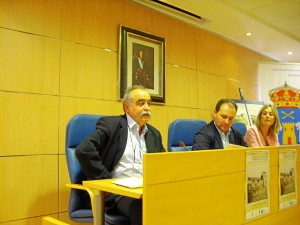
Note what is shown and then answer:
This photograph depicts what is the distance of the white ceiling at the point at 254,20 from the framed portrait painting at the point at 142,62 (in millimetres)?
534

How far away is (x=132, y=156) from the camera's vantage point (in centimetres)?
194

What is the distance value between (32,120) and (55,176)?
0.56 metres

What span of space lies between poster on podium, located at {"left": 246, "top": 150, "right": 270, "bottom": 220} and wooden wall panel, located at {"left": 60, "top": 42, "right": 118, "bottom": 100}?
1888mm

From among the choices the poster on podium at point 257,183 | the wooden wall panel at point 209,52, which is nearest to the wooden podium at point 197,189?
the poster on podium at point 257,183

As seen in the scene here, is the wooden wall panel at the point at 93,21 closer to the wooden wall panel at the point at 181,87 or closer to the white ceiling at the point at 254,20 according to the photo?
the white ceiling at the point at 254,20

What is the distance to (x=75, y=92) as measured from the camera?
112 inches

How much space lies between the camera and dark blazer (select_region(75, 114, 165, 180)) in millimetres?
1735

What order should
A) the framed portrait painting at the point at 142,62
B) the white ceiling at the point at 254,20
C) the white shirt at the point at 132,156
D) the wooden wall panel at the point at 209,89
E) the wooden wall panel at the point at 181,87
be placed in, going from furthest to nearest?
the wooden wall panel at the point at 209,89
the wooden wall panel at the point at 181,87
the white ceiling at the point at 254,20
the framed portrait painting at the point at 142,62
the white shirt at the point at 132,156

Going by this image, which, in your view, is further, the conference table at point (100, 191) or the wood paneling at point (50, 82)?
the wood paneling at point (50, 82)

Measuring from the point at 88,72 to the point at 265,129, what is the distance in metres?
1.83

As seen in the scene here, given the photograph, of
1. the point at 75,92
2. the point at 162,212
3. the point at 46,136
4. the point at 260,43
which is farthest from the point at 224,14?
the point at 162,212

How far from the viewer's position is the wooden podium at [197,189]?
1.06m

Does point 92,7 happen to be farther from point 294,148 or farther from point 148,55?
point 294,148

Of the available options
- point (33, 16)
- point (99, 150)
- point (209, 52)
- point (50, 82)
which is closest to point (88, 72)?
Answer: point (50, 82)
